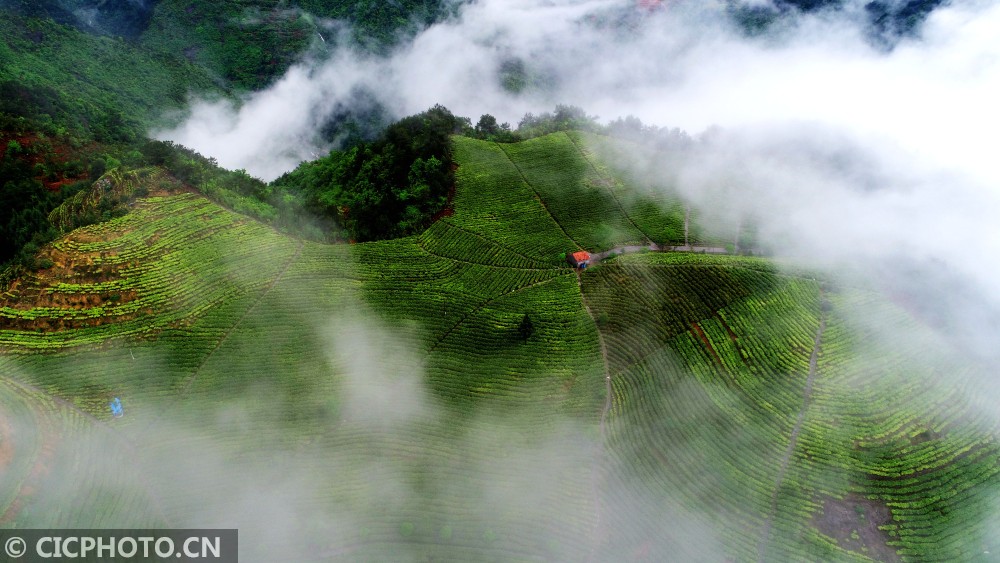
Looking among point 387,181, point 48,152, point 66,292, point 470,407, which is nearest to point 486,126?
point 387,181

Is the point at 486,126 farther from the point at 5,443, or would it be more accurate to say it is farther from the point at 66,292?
the point at 5,443

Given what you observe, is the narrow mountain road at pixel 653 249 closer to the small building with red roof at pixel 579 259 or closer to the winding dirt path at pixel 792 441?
the small building with red roof at pixel 579 259

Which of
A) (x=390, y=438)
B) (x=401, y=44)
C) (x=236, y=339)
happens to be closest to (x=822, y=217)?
(x=390, y=438)

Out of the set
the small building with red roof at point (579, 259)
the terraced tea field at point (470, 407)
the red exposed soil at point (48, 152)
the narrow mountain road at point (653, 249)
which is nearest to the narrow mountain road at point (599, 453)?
the terraced tea field at point (470, 407)

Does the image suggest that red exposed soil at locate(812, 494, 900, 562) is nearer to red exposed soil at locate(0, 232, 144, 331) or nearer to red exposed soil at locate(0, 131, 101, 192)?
red exposed soil at locate(0, 232, 144, 331)
